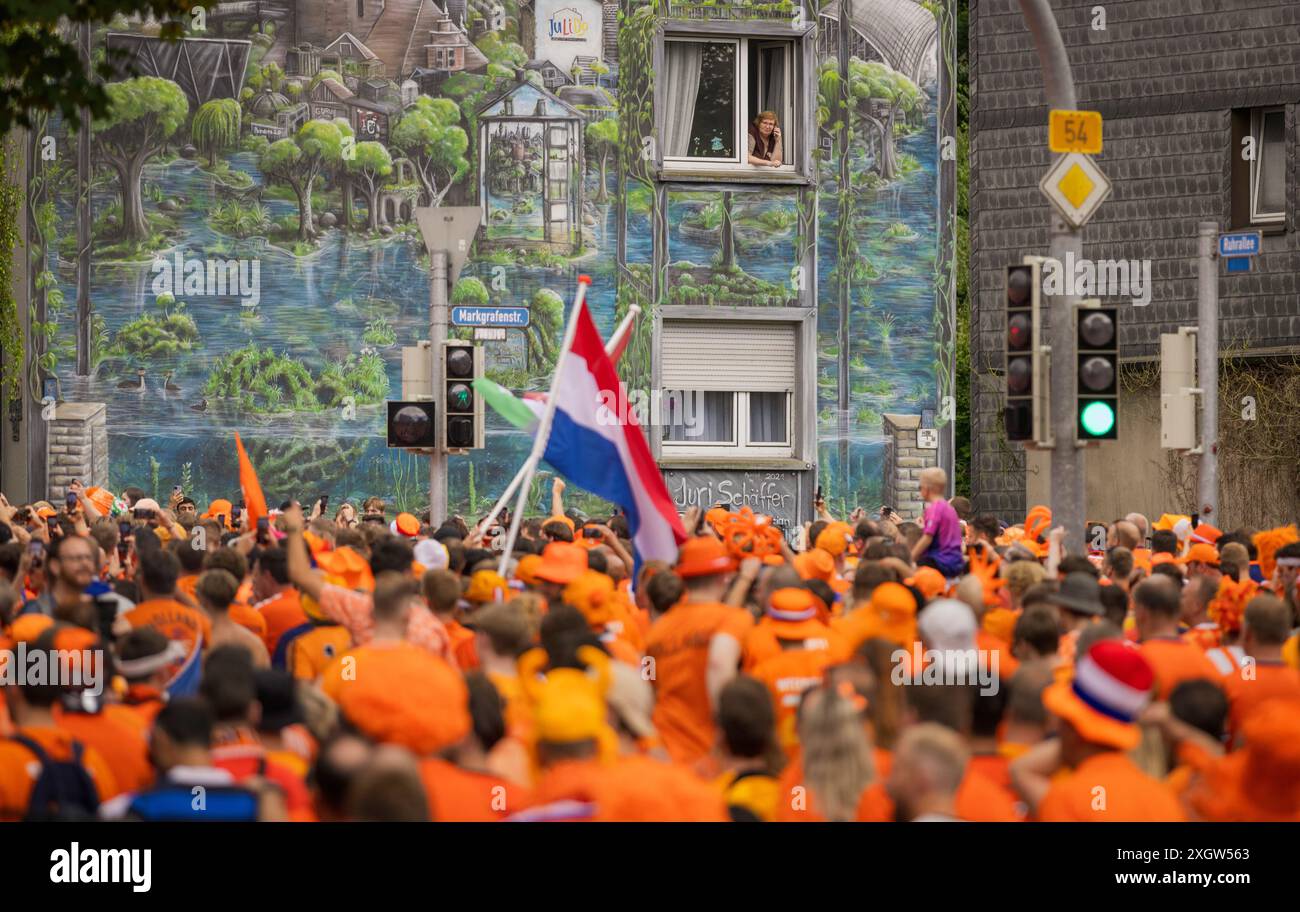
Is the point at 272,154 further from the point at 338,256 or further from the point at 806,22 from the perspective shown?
the point at 806,22

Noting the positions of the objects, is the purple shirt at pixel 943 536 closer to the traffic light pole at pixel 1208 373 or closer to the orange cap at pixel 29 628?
the traffic light pole at pixel 1208 373

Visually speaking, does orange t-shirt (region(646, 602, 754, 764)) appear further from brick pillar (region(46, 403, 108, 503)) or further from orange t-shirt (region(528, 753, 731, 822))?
brick pillar (region(46, 403, 108, 503))

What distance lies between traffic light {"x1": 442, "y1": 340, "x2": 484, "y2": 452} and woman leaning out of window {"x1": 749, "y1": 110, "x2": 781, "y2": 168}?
37.4 ft

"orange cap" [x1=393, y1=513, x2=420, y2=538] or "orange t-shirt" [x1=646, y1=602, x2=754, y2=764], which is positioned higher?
"orange cap" [x1=393, y1=513, x2=420, y2=538]

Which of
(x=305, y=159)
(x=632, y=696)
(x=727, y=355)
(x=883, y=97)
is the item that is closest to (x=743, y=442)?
(x=727, y=355)

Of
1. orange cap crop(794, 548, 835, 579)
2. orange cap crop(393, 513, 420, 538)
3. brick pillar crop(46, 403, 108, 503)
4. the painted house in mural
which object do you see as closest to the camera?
orange cap crop(794, 548, 835, 579)

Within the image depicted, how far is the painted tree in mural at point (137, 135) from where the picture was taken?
26766 millimetres

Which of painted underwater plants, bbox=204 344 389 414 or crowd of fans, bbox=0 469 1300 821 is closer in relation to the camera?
crowd of fans, bbox=0 469 1300 821

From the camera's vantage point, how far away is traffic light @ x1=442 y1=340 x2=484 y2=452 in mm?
17562

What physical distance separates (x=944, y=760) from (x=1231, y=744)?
275 centimetres

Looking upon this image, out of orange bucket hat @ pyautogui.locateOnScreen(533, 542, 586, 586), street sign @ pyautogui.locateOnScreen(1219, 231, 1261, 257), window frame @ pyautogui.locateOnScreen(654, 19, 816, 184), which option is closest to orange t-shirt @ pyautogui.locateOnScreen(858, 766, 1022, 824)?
orange bucket hat @ pyautogui.locateOnScreen(533, 542, 586, 586)

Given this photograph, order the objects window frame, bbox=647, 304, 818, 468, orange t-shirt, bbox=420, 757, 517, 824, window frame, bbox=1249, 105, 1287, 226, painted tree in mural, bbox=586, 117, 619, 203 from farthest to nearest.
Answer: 1. window frame, bbox=1249, 105, 1287, 226
2. window frame, bbox=647, 304, 818, 468
3. painted tree in mural, bbox=586, 117, 619, 203
4. orange t-shirt, bbox=420, 757, 517, 824

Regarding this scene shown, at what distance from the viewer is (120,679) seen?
27.3ft

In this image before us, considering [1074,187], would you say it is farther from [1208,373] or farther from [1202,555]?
[1208,373]
